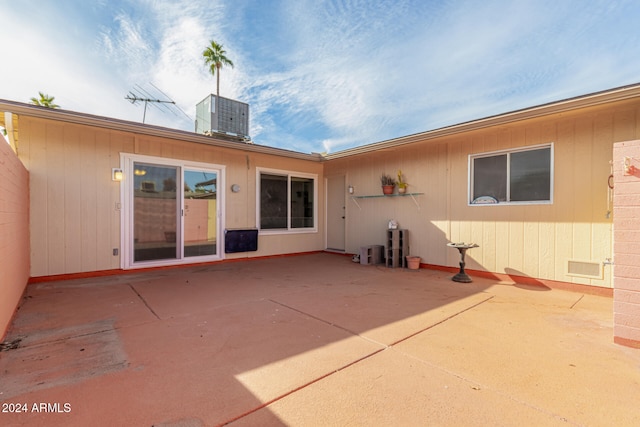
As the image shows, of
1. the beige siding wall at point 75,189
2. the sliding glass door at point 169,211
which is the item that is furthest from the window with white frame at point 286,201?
the beige siding wall at point 75,189

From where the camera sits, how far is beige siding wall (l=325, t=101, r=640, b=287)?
3.81 metres

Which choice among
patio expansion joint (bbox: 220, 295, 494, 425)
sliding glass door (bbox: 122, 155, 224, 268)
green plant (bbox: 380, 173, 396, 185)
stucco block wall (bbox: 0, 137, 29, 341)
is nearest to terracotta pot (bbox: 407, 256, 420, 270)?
green plant (bbox: 380, 173, 396, 185)

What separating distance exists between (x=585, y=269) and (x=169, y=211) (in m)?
7.01

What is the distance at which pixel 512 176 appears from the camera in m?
4.66

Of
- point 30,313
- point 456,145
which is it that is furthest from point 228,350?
point 456,145

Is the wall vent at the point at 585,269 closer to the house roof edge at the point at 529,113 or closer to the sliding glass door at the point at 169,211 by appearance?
the house roof edge at the point at 529,113

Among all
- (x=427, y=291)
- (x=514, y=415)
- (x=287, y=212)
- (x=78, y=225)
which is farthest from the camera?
(x=287, y=212)

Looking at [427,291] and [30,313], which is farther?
[427,291]

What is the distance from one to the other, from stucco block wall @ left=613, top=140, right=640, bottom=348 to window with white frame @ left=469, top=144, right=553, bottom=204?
2.22 m

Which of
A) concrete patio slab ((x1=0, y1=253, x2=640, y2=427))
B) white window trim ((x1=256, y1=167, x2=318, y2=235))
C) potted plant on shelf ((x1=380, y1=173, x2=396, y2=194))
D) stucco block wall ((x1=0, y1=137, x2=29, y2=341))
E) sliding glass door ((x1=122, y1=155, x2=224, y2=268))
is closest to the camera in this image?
concrete patio slab ((x1=0, y1=253, x2=640, y2=427))

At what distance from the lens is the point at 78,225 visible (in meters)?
4.63

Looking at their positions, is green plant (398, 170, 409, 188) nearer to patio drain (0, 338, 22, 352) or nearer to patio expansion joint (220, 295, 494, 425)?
patio expansion joint (220, 295, 494, 425)

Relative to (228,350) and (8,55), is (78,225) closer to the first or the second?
(8,55)

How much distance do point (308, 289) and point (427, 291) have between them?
5.72 feet
